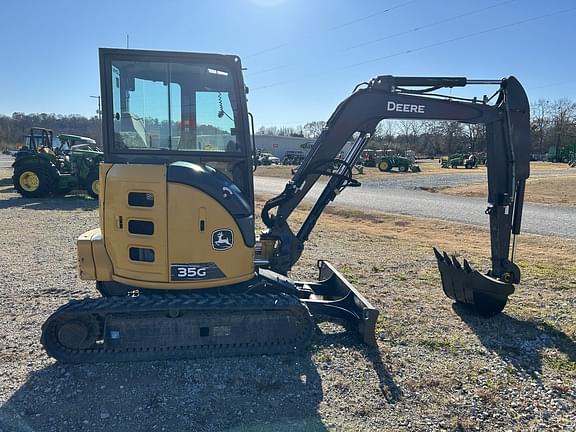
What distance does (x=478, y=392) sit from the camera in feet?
13.4

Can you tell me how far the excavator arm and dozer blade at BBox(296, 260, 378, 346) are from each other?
0.67 m

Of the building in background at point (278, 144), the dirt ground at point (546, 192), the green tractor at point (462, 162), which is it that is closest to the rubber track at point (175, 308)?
the dirt ground at point (546, 192)

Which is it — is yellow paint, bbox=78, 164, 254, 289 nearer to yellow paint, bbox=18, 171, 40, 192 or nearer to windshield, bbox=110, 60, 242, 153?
windshield, bbox=110, 60, 242, 153

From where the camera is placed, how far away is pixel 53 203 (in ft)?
56.9

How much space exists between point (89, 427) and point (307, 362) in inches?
80.1

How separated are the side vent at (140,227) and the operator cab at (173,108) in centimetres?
61

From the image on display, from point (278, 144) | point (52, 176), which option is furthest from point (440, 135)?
point (52, 176)

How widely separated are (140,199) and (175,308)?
1.08 m

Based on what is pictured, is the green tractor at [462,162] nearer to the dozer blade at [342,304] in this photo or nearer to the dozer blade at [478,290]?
the dozer blade at [478,290]

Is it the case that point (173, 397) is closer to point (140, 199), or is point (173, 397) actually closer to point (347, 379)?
point (347, 379)

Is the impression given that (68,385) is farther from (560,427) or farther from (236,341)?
(560,427)

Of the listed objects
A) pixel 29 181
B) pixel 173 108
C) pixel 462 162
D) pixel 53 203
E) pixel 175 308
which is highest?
pixel 173 108

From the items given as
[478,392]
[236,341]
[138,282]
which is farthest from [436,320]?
[138,282]

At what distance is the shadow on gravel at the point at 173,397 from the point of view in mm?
3576
